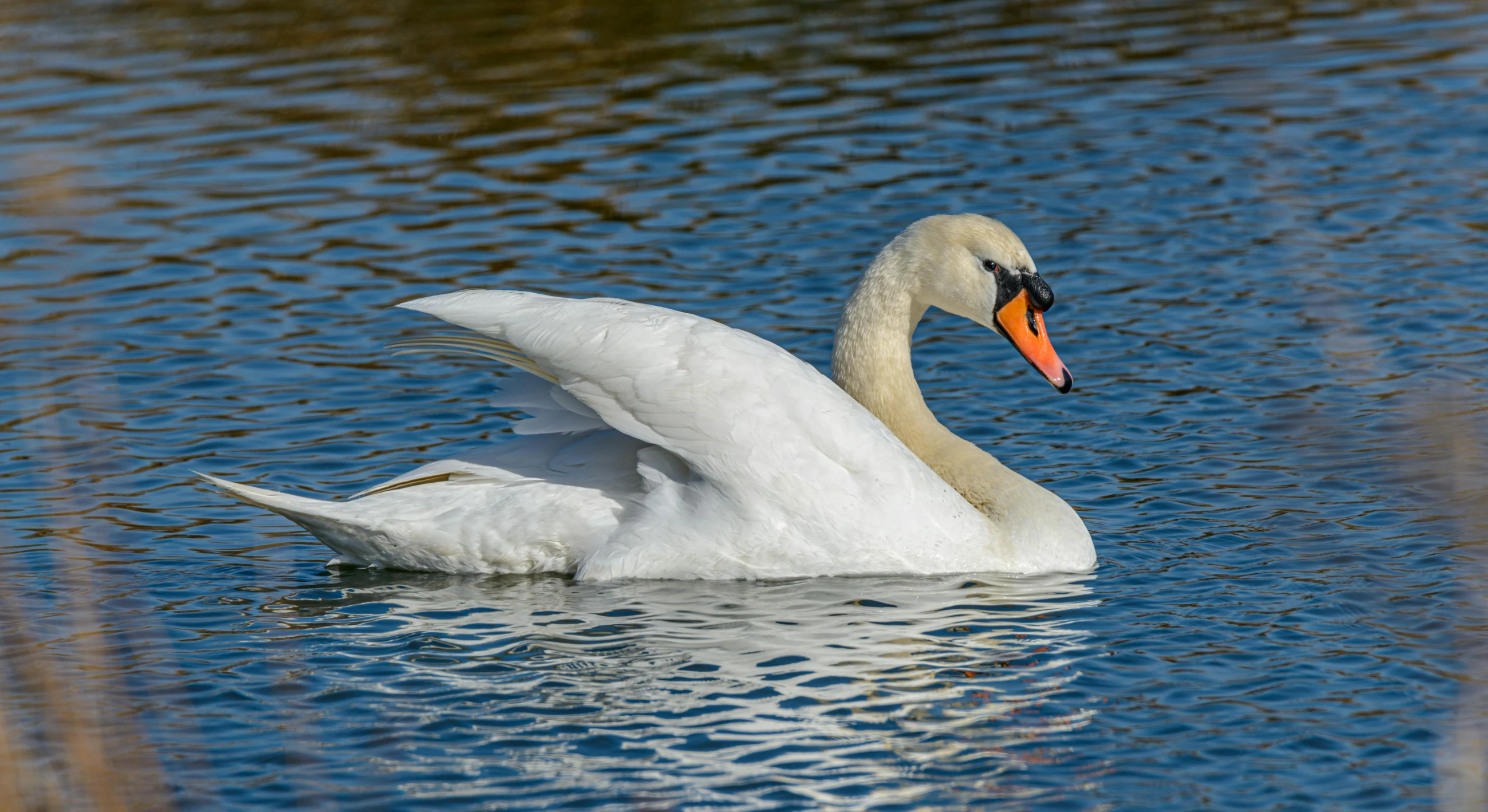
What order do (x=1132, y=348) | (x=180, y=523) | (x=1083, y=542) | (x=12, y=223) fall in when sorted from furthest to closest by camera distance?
(x=12, y=223)
(x=1132, y=348)
(x=180, y=523)
(x=1083, y=542)

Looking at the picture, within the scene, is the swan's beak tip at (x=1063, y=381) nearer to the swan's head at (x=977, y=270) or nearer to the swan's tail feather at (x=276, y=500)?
the swan's head at (x=977, y=270)

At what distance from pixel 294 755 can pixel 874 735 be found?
1936 millimetres

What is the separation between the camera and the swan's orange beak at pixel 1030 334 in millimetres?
8570

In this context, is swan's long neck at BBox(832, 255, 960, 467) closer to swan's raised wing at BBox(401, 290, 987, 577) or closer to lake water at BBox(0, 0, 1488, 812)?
swan's raised wing at BBox(401, 290, 987, 577)

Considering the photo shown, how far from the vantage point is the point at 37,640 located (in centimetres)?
742

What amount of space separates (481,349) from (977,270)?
2259 millimetres

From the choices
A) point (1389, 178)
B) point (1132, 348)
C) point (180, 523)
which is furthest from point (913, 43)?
point (180, 523)

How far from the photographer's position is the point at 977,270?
28.0 feet

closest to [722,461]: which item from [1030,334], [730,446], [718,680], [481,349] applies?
[730,446]

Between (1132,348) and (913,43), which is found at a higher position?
(913,43)

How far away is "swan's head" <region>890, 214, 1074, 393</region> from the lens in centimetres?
851

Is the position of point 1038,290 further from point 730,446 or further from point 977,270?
point 730,446

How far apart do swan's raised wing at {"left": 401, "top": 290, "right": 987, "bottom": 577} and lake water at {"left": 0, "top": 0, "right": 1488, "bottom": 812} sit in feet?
0.70

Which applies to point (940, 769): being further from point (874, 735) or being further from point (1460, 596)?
point (1460, 596)
